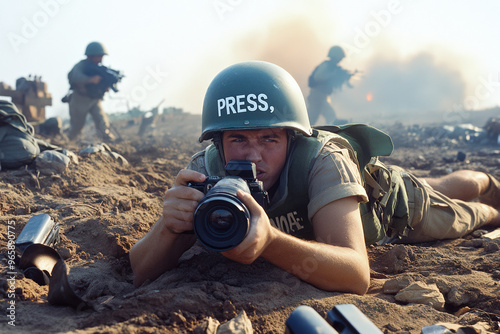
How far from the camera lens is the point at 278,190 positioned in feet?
8.89

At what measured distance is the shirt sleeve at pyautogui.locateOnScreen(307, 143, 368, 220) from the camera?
7.73 ft

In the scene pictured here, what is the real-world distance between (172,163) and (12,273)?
5510 millimetres

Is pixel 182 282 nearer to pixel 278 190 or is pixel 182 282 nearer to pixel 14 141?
pixel 278 190

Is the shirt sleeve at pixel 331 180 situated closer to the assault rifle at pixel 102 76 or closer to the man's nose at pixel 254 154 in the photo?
the man's nose at pixel 254 154

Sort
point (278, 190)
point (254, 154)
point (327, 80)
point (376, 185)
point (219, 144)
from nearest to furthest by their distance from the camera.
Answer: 1. point (254, 154)
2. point (278, 190)
3. point (219, 144)
4. point (376, 185)
5. point (327, 80)

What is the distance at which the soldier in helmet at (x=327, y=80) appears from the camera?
1667cm

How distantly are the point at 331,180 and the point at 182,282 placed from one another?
3.33 ft

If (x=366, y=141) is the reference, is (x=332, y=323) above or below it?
below

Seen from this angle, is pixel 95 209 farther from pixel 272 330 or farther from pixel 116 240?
pixel 272 330

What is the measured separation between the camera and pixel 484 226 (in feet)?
14.9

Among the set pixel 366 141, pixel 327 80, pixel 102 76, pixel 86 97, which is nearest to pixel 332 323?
pixel 366 141

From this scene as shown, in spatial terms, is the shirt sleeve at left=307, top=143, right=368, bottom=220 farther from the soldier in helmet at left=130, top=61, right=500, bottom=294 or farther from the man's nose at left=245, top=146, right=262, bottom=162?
the man's nose at left=245, top=146, right=262, bottom=162

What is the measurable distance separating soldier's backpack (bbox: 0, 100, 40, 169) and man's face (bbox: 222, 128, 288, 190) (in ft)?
12.1

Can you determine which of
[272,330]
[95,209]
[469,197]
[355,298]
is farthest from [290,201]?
[469,197]
